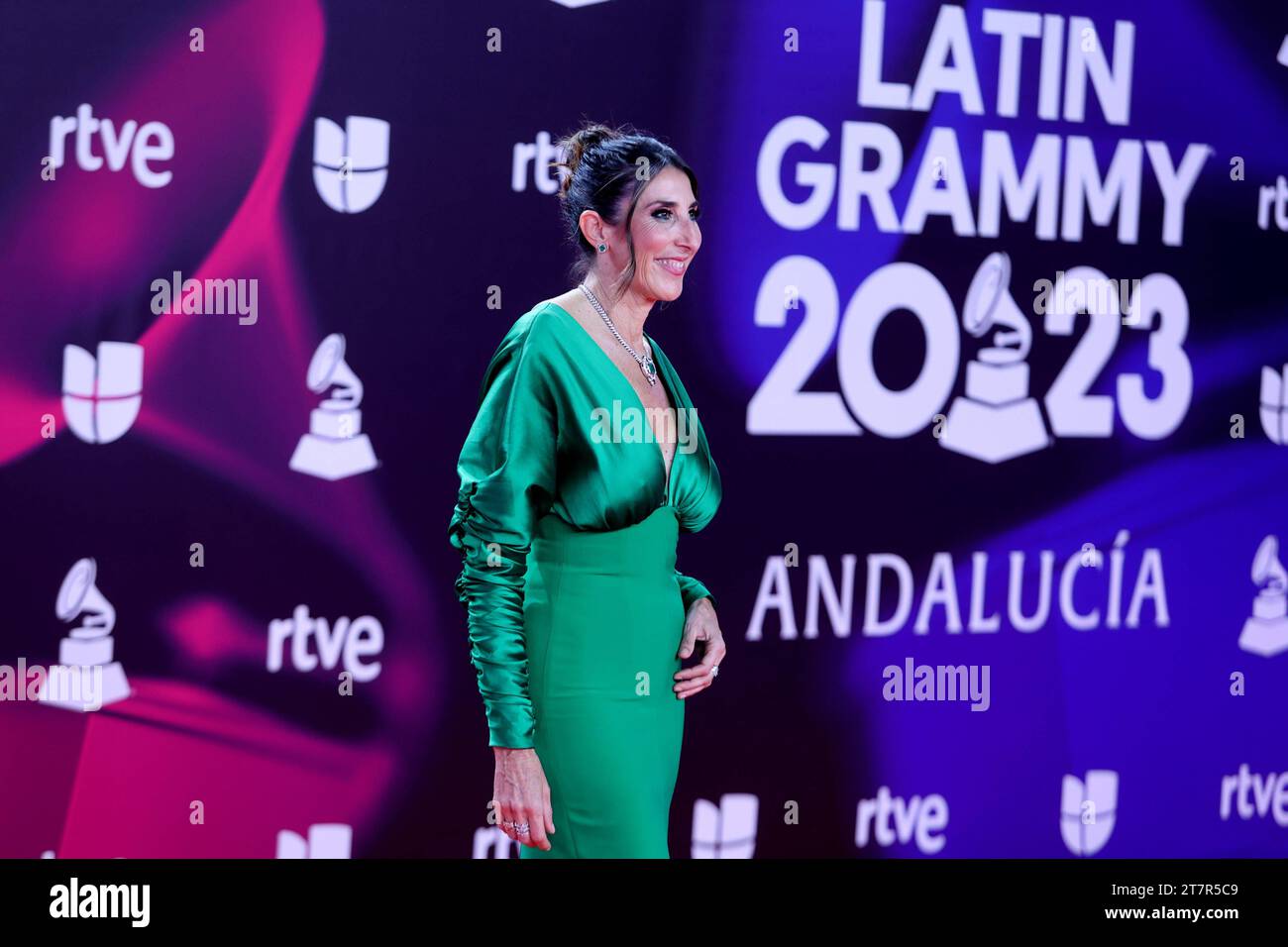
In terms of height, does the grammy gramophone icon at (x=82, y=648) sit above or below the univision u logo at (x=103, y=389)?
below

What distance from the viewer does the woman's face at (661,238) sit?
249cm

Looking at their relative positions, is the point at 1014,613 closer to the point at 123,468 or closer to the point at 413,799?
the point at 413,799

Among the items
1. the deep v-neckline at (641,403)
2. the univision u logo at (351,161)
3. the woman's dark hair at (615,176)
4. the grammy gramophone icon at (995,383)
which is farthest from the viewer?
the grammy gramophone icon at (995,383)

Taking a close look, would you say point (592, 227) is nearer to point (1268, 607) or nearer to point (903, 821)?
point (903, 821)

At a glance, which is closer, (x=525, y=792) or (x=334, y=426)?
(x=525, y=792)

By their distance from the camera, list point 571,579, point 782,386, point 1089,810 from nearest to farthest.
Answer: point 571,579 < point 782,386 < point 1089,810

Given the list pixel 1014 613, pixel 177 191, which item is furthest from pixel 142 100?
pixel 1014 613

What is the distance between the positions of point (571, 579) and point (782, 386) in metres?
1.24

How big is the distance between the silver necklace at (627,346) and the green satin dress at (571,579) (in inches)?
3.0

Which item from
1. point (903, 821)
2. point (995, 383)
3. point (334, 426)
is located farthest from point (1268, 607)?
point (334, 426)

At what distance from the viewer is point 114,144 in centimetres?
305

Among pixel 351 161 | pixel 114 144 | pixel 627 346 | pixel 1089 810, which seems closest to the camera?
pixel 627 346

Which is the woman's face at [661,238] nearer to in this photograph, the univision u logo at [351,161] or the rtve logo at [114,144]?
the univision u logo at [351,161]

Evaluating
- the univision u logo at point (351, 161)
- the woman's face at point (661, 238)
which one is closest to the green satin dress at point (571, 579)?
the woman's face at point (661, 238)
